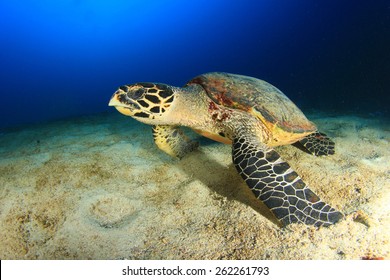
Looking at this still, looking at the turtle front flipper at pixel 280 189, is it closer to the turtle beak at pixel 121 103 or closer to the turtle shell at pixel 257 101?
the turtle shell at pixel 257 101

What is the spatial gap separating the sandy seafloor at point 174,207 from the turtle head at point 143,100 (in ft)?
3.05

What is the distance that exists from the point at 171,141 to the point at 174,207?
1.42m

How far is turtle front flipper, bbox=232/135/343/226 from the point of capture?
210 cm

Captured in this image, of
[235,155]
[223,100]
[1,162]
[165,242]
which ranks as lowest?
[1,162]

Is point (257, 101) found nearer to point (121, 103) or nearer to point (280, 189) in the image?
point (280, 189)

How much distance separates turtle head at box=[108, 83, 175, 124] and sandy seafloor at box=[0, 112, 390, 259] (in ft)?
3.05

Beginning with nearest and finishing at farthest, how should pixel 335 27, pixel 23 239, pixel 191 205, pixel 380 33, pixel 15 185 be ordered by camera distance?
pixel 23 239
pixel 191 205
pixel 15 185
pixel 380 33
pixel 335 27

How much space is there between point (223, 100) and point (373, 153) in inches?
105

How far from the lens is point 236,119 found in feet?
10.8

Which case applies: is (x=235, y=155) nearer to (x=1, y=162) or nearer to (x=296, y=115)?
(x=296, y=115)

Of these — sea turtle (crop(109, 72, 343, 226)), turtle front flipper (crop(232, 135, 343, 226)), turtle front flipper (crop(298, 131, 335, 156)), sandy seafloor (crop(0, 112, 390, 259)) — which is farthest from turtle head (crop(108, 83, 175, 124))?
turtle front flipper (crop(298, 131, 335, 156))

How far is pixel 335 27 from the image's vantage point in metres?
42.1

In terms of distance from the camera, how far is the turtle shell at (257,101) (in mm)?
3320

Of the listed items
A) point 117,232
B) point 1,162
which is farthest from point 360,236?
point 1,162
